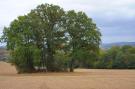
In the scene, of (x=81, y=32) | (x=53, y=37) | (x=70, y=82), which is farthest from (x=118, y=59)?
(x=70, y=82)

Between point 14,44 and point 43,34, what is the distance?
5265 millimetres

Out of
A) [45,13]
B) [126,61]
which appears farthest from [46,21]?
[126,61]

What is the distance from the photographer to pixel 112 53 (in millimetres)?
107312

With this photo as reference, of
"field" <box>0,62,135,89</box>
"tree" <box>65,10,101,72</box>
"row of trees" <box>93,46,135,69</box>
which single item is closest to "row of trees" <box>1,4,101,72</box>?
"tree" <box>65,10,101,72</box>

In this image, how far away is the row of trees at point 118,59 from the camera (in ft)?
318

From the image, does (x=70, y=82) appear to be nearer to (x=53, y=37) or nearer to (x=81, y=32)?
(x=53, y=37)

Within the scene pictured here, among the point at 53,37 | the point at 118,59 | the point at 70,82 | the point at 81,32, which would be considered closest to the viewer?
the point at 70,82

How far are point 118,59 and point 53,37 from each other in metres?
38.1

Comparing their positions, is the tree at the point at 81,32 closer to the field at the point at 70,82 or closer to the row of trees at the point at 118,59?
the field at the point at 70,82

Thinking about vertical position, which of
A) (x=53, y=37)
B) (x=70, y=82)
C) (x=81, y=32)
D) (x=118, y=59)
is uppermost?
(x=81, y=32)

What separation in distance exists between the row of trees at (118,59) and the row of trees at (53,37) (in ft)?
102

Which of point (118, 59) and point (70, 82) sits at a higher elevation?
point (118, 59)

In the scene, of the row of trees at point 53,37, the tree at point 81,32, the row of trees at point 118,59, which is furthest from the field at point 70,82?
the row of trees at point 118,59

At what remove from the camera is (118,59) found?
99.4 metres
